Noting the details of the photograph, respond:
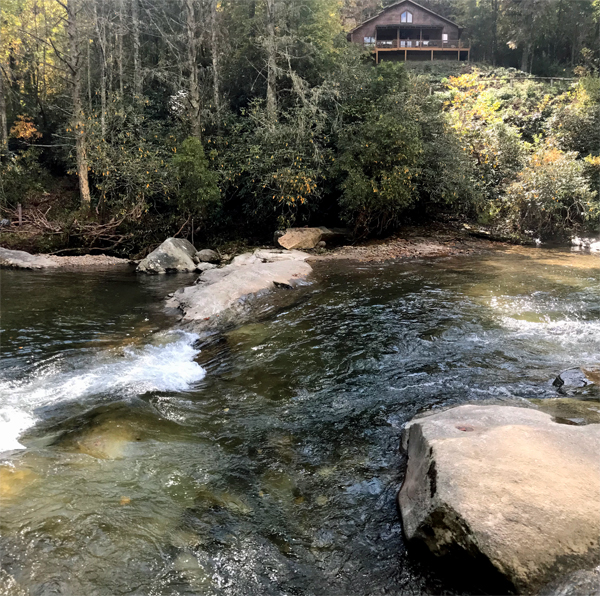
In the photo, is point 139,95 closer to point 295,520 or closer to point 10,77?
point 10,77

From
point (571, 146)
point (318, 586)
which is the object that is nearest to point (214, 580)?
point (318, 586)

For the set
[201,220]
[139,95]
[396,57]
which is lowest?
[201,220]

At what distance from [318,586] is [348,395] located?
8.86 ft

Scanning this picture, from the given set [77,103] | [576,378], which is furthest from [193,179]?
[576,378]

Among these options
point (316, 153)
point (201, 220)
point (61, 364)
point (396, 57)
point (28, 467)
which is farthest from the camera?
point (396, 57)

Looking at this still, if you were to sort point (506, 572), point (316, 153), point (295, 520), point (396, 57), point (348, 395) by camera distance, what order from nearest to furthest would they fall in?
point (506, 572) → point (295, 520) → point (348, 395) → point (316, 153) → point (396, 57)

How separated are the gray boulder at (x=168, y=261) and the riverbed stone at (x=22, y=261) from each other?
9.93 feet

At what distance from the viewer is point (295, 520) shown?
3398mm

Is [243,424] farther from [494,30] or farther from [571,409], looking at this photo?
[494,30]

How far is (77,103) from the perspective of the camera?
56.1ft

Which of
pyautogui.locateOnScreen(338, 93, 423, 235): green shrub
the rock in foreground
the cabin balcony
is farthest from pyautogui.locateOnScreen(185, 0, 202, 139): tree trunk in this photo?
the cabin balcony

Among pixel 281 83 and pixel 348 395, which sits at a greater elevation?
pixel 281 83

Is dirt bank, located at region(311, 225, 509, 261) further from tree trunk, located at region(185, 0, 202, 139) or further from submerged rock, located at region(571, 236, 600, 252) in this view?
tree trunk, located at region(185, 0, 202, 139)

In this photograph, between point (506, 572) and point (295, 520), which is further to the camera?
point (295, 520)
